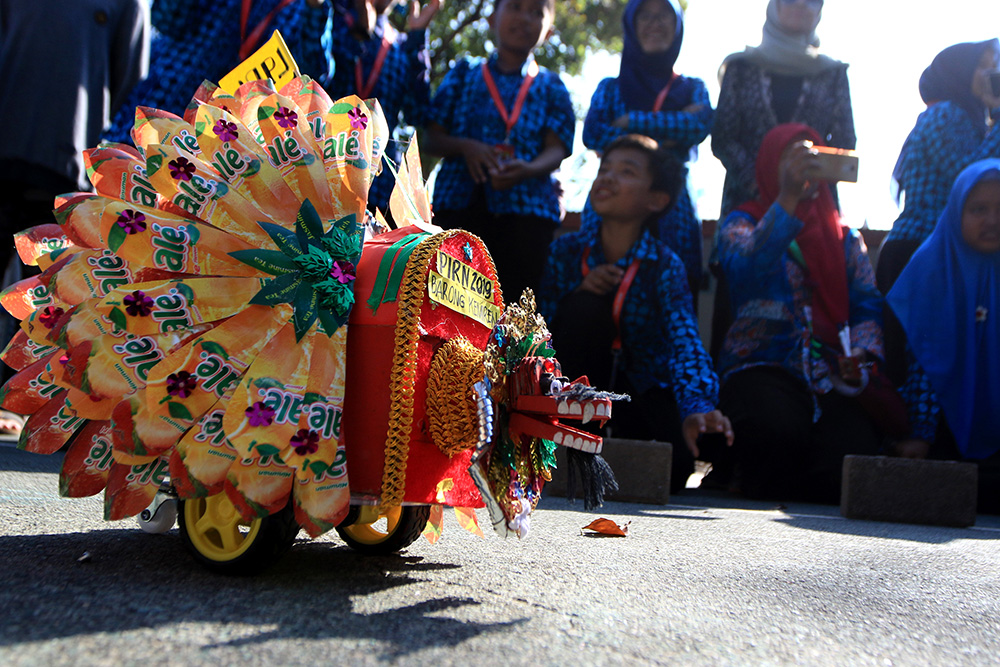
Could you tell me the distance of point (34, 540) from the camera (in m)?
1.99

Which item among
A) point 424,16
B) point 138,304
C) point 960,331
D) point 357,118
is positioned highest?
point 424,16

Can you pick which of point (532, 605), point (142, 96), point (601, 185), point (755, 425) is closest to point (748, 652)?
point (532, 605)

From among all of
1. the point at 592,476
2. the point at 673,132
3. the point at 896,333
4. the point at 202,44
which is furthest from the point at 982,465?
the point at 202,44

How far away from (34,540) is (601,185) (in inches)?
118

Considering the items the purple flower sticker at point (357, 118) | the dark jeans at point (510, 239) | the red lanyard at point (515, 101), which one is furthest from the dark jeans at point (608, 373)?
the purple flower sticker at point (357, 118)

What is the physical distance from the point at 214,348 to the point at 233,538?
1.36 feet

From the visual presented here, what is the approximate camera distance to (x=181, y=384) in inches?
68.4

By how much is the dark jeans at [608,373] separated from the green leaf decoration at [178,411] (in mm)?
2444

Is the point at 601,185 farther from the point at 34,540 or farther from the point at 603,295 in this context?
the point at 34,540

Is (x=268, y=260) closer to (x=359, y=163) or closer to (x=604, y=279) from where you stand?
(x=359, y=163)

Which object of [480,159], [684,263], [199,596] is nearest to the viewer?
[199,596]

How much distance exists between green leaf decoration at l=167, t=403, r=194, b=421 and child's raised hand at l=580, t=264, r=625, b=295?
267 centimetres

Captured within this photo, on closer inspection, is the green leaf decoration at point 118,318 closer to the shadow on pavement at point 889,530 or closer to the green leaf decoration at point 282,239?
the green leaf decoration at point 282,239

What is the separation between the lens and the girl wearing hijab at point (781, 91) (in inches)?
189
